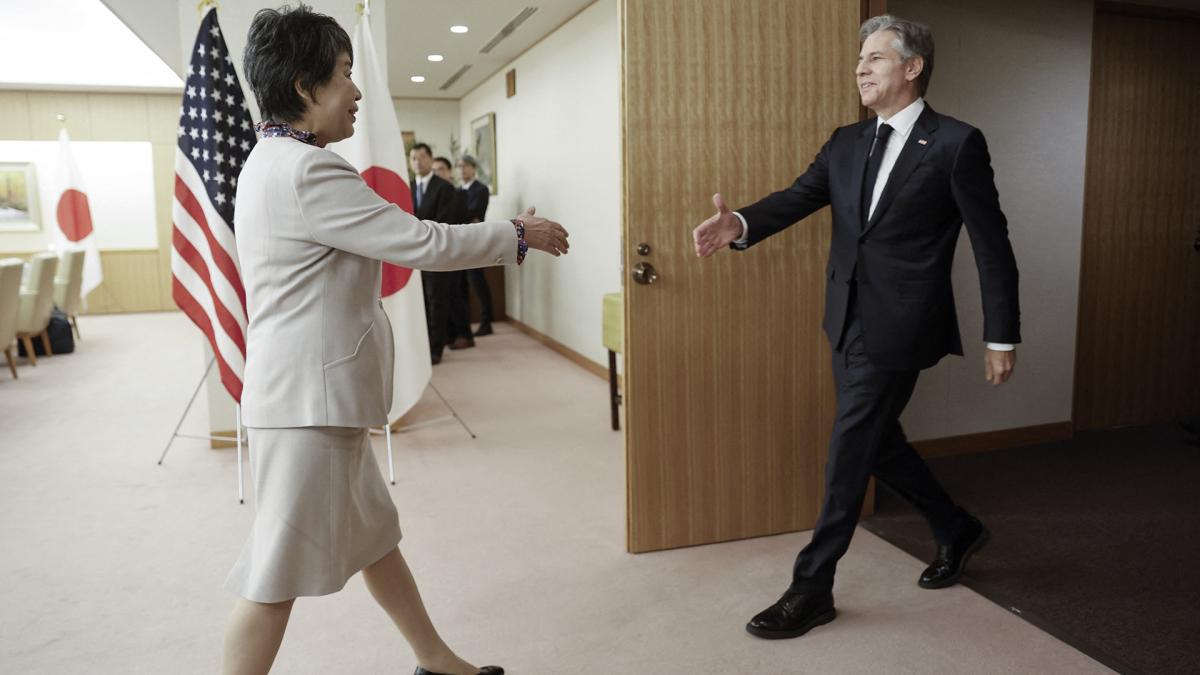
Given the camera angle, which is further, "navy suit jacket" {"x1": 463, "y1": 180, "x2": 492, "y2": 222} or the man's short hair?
"navy suit jacket" {"x1": 463, "y1": 180, "x2": 492, "y2": 222}

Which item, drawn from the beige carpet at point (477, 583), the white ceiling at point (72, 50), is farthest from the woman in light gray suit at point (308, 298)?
the white ceiling at point (72, 50)

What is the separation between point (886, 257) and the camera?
238 centimetres

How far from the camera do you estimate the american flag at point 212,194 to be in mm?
3584

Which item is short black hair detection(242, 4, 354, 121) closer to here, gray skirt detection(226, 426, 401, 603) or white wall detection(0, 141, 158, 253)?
gray skirt detection(226, 426, 401, 603)

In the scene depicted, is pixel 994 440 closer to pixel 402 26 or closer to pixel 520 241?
pixel 520 241

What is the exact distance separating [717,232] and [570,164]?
4401mm

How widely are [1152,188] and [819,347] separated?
2.66 m

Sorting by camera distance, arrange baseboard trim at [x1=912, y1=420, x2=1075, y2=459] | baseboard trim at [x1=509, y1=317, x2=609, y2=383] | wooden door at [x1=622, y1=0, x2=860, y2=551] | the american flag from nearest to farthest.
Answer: wooden door at [x1=622, y1=0, x2=860, y2=551] < the american flag < baseboard trim at [x1=912, y1=420, x2=1075, y2=459] < baseboard trim at [x1=509, y1=317, x2=609, y2=383]

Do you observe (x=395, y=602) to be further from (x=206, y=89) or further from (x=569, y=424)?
(x=569, y=424)

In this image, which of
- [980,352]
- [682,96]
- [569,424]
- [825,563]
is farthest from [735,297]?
[569,424]

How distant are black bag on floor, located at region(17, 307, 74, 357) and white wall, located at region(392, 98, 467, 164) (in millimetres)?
4743

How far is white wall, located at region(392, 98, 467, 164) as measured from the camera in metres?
11.0

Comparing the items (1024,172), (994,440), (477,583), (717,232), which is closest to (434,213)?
(1024,172)

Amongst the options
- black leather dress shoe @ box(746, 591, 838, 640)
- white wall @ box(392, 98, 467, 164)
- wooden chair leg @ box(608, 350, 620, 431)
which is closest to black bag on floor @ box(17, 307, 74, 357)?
white wall @ box(392, 98, 467, 164)
